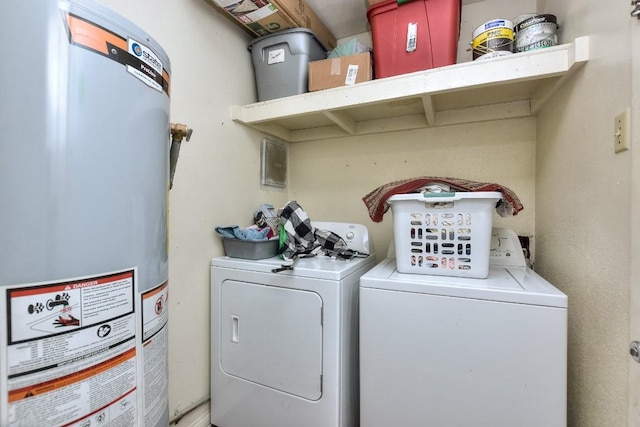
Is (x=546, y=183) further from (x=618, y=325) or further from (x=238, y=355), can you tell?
(x=238, y=355)

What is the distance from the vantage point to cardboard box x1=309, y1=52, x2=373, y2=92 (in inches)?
60.7

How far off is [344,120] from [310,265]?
96 centimetres

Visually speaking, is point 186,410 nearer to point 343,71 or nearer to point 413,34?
point 343,71

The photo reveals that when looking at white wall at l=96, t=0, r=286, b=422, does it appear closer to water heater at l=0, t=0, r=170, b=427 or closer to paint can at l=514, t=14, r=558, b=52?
water heater at l=0, t=0, r=170, b=427

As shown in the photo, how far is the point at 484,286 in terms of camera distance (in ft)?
3.38

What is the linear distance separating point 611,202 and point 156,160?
131 cm

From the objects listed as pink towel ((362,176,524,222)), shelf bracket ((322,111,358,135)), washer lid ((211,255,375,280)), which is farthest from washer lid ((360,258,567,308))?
shelf bracket ((322,111,358,135))

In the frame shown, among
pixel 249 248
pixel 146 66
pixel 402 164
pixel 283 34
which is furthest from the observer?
pixel 402 164

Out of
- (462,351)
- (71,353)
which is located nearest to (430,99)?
(462,351)

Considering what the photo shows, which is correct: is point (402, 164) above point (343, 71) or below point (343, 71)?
below

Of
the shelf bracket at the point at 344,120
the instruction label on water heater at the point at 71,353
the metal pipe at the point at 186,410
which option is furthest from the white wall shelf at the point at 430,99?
the metal pipe at the point at 186,410

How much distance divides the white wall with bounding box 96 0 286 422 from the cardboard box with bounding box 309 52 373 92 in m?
0.52

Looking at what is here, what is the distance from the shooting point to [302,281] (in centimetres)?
129

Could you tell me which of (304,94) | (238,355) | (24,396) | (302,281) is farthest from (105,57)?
(238,355)
